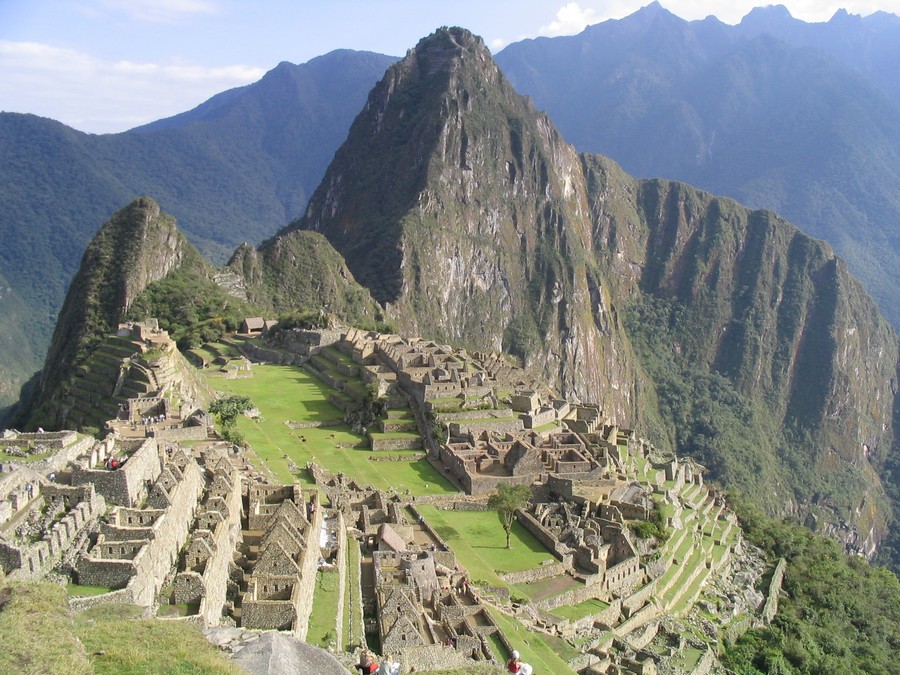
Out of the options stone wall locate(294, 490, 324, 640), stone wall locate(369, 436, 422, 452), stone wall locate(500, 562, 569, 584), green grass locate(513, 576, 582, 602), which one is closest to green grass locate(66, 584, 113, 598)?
stone wall locate(294, 490, 324, 640)

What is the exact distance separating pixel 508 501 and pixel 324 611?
1706cm

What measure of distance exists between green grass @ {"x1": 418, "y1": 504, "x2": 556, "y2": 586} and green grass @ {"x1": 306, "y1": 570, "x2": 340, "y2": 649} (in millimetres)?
8913

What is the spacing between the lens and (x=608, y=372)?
190 m

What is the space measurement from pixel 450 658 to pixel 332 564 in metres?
5.84

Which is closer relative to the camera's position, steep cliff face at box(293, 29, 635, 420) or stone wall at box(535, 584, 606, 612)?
stone wall at box(535, 584, 606, 612)

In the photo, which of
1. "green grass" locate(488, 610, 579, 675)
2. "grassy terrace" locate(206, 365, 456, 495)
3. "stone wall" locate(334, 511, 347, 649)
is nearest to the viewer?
"stone wall" locate(334, 511, 347, 649)

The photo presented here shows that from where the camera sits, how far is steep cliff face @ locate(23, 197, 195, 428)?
277 feet

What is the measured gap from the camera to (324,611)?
73.9 feet

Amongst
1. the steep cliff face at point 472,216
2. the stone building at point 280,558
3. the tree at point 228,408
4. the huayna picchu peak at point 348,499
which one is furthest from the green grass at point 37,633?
the steep cliff face at point 472,216

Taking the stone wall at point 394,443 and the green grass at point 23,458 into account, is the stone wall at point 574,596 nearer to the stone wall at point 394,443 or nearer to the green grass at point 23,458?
the stone wall at point 394,443

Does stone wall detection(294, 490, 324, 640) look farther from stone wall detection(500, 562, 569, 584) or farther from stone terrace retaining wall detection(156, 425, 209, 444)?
stone terrace retaining wall detection(156, 425, 209, 444)

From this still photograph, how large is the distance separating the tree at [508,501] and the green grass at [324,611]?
557 inches

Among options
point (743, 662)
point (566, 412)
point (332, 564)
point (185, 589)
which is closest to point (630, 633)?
point (743, 662)

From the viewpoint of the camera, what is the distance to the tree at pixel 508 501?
3819 centimetres
